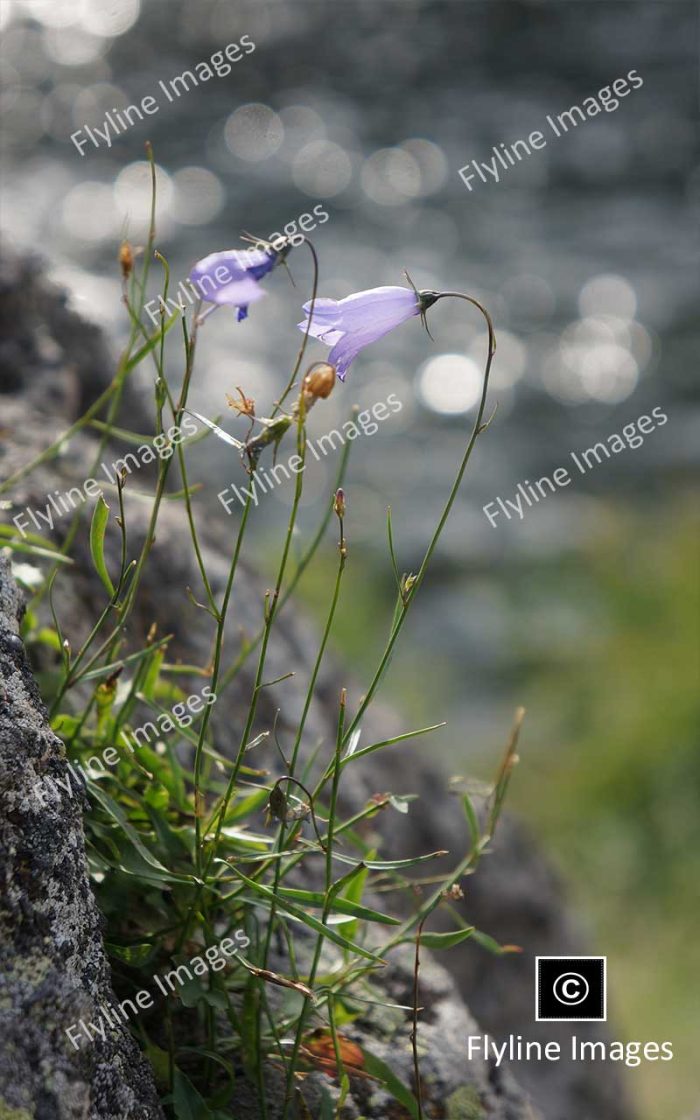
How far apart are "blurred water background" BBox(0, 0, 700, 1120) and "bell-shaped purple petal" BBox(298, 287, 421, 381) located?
1594 millimetres

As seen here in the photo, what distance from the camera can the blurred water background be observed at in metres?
4.86

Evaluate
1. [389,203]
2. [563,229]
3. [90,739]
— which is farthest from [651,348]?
[90,739]

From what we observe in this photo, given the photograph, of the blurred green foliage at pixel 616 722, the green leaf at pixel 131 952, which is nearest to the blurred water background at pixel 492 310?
the blurred green foliage at pixel 616 722

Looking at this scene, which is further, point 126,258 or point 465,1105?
point 465,1105

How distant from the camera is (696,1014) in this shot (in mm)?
3850

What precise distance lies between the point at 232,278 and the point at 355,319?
6.0 inches

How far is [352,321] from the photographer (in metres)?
1.35

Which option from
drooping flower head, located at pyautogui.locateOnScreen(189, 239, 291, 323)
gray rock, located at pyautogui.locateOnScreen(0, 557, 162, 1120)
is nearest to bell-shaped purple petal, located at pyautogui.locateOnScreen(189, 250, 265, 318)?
drooping flower head, located at pyautogui.locateOnScreen(189, 239, 291, 323)

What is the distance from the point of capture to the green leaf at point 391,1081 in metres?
1.49

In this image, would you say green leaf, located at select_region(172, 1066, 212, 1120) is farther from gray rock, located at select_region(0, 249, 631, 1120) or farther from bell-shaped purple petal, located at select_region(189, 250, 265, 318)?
bell-shaped purple petal, located at select_region(189, 250, 265, 318)

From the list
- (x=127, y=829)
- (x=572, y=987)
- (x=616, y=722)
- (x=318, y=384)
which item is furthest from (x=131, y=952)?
(x=616, y=722)

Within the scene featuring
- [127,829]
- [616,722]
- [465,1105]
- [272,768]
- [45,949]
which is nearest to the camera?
[45,949]

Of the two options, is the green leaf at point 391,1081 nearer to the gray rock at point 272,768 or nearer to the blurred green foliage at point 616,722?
the gray rock at point 272,768

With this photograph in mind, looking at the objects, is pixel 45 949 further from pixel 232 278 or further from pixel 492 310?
pixel 492 310
